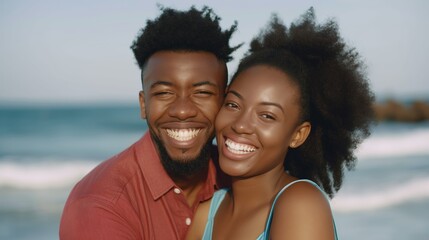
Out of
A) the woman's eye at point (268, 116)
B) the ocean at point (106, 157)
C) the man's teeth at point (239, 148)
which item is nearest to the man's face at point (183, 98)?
the man's teeth at point (239, 148)

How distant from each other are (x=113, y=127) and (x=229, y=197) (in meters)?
22.3

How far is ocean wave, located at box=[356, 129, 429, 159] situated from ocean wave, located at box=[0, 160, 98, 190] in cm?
654

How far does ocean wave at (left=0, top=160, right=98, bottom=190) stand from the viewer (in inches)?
500

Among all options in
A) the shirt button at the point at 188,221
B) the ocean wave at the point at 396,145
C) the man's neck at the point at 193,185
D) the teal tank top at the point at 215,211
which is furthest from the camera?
the ocean wave at the point at 396,145

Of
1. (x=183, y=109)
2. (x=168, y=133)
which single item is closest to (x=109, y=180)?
(x=168, y=133)

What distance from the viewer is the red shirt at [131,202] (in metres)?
3.39

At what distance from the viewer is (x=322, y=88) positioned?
10.8 feet

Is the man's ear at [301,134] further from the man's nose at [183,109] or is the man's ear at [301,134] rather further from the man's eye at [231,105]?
the man's nose at [183,109]

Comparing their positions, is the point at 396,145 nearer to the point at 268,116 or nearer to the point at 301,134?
the point at 301,134

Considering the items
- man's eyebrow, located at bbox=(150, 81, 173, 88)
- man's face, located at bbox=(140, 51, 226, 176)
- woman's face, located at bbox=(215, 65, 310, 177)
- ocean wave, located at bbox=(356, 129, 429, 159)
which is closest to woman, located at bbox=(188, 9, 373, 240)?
woman's face, located at bbox=(215, 65, 310, 177)

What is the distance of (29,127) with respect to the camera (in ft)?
82.8

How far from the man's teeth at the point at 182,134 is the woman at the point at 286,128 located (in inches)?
15.8

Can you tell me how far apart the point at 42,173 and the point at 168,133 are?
11371mm

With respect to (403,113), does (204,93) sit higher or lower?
lower
